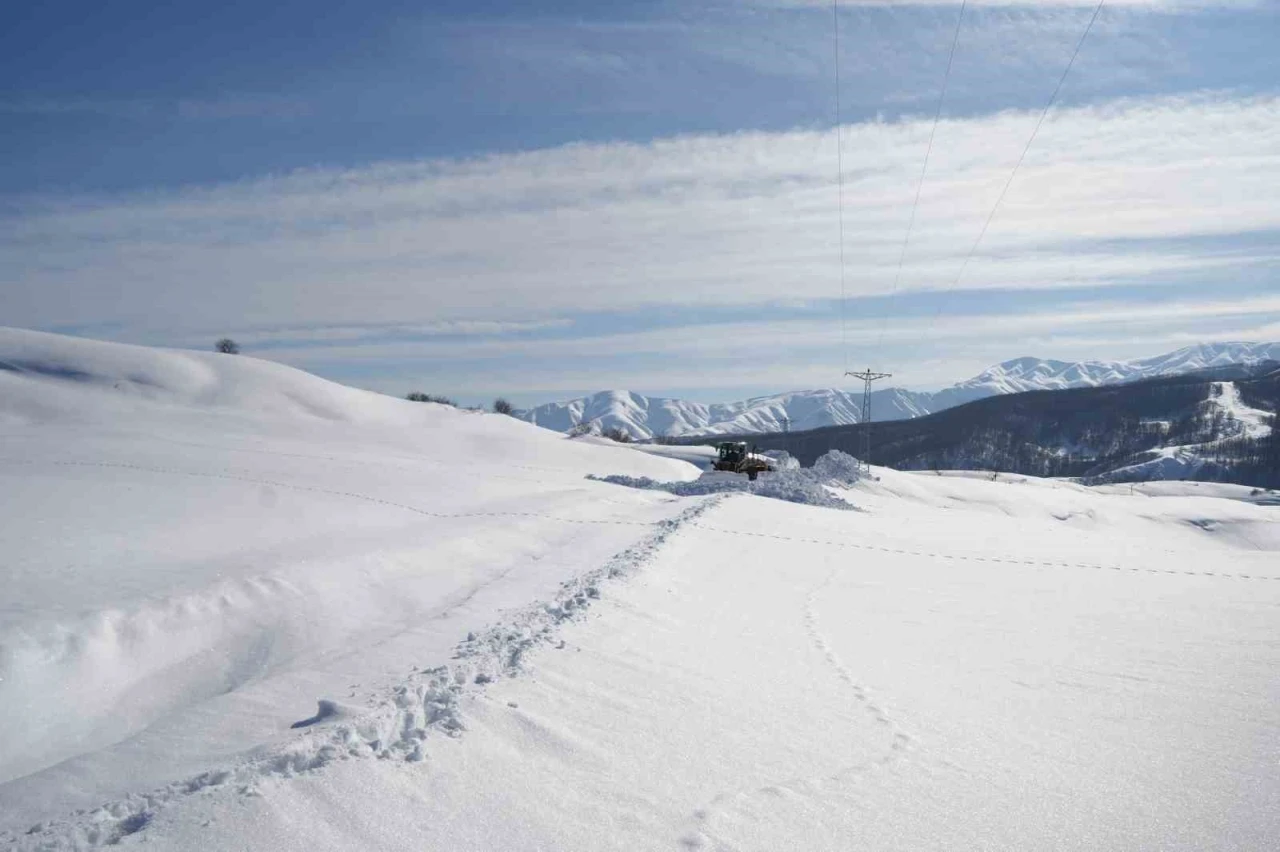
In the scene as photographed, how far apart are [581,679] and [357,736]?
2.01 meters

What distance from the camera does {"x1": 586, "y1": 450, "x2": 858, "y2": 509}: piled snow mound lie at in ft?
86.7

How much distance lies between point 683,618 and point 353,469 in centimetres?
1424

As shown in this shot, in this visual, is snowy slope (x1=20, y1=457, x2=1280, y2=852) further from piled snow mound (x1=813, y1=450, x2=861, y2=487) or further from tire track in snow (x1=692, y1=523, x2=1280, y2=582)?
piled snow mound (x1=813, y1=450, x2=861, y2=487)

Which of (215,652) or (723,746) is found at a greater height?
(723,746)

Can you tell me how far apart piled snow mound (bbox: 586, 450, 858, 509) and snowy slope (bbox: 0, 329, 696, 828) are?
3.07m

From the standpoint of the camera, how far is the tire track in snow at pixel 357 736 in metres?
3.85

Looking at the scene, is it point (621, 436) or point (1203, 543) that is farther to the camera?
point (621, 436)

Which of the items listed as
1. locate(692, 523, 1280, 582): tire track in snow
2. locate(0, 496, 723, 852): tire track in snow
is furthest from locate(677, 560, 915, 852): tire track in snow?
locate(692, 523, 1280, 582): tire track in snow

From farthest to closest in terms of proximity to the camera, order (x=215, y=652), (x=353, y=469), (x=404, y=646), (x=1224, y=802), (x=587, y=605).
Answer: (x=353, y=469), (x=587, y=605), (x=215, y=652), (x=404, y=646), (x=1224, y=802)

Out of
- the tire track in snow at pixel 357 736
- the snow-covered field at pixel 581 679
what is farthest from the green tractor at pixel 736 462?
the tire track in snow at pixel 357 736

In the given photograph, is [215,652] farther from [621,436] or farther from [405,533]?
[621,436]

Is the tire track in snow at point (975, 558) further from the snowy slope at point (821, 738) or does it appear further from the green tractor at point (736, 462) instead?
the green tractor at point (736, 462)

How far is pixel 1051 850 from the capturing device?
4191 millimetres

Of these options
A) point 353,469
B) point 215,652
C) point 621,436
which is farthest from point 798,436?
point 215,652
